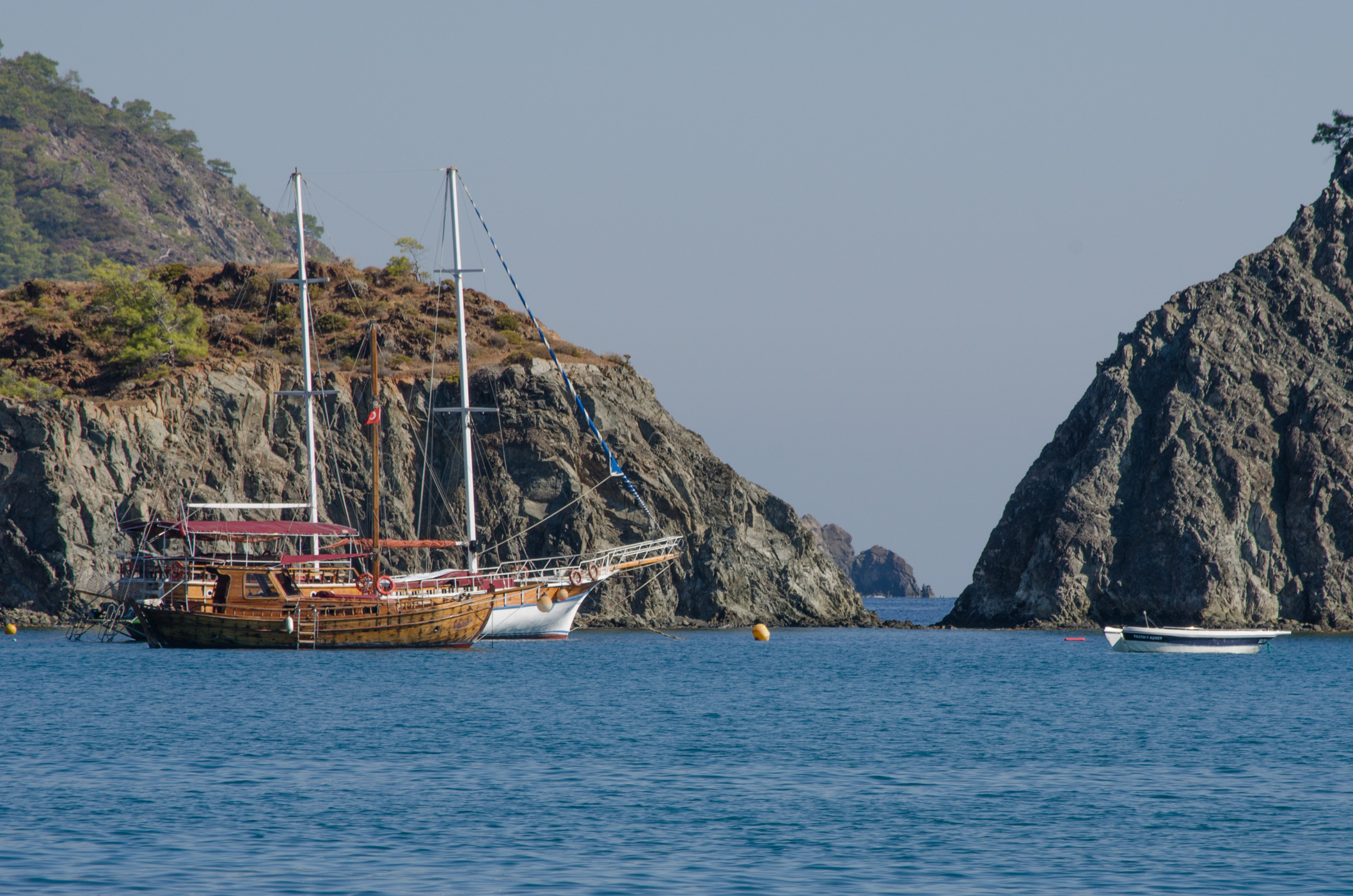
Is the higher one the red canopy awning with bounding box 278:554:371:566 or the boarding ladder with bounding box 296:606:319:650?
the red canopy awning with bounding box 278:554:371:566

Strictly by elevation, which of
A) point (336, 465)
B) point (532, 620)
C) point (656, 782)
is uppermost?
point (336, 465)

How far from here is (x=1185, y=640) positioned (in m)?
71.9

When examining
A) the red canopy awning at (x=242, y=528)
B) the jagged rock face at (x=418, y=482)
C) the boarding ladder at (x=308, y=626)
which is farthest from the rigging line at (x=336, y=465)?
the boarding ladder at (x=308, y=626)

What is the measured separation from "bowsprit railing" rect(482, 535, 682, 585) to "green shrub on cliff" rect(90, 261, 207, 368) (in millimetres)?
26239

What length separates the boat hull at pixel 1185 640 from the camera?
70.9 meters

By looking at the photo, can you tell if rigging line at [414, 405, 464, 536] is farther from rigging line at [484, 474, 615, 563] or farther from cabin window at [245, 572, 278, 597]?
cabin window at [245, 572, 278, 597]

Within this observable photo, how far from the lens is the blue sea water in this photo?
21.6 meters

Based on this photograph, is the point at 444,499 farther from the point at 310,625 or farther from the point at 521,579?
the point at 310,625

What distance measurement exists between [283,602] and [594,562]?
19.3 meters

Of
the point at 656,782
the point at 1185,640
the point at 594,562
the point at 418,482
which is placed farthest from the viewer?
the point at 418,482

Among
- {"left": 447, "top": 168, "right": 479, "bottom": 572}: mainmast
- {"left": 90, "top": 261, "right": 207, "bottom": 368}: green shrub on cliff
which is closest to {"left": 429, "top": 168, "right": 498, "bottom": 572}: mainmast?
{"left": 447, "top": 168, "right": 479, "bottom": 572}: mainmast

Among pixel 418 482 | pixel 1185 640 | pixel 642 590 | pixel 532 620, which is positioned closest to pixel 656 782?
pixel 532 620

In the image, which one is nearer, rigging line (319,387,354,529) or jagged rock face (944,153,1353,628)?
rigging line (319,387,354,529)

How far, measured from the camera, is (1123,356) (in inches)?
3755
